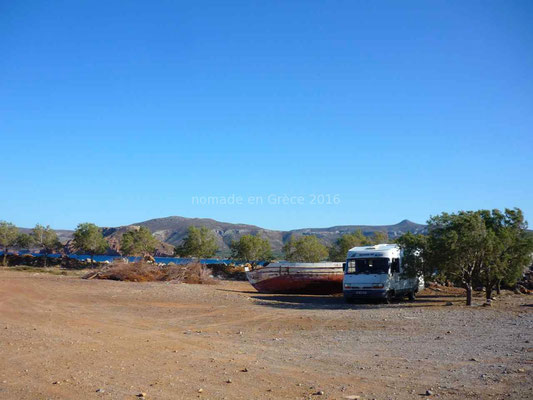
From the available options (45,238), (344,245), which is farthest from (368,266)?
(45,238)

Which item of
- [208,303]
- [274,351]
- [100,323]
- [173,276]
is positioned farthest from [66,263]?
[274,351]

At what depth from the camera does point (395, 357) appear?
9672mm

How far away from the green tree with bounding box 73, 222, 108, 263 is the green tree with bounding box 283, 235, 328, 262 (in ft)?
94.9

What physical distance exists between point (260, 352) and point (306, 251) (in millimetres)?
48968

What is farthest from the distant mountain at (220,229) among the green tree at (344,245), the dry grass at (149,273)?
the dry grass at (149,273)

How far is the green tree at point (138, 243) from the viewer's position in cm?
7385

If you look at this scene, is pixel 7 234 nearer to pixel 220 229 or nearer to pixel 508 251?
pixel 508 251

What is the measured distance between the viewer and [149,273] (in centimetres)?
3212

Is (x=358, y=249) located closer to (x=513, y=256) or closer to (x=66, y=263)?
(x=513, y=256)

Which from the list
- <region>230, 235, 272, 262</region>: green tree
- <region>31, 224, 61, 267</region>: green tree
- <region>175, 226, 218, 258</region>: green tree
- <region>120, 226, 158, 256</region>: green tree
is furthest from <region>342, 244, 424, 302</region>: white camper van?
<region>31, 224, 61, 267</region>: green tree

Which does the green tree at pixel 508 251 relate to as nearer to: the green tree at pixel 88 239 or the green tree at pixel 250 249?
the green tree at pixel 250 249

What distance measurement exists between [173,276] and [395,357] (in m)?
24.1

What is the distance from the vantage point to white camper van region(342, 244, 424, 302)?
69.9 ft

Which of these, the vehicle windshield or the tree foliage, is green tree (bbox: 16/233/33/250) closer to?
the vehicle windshield
